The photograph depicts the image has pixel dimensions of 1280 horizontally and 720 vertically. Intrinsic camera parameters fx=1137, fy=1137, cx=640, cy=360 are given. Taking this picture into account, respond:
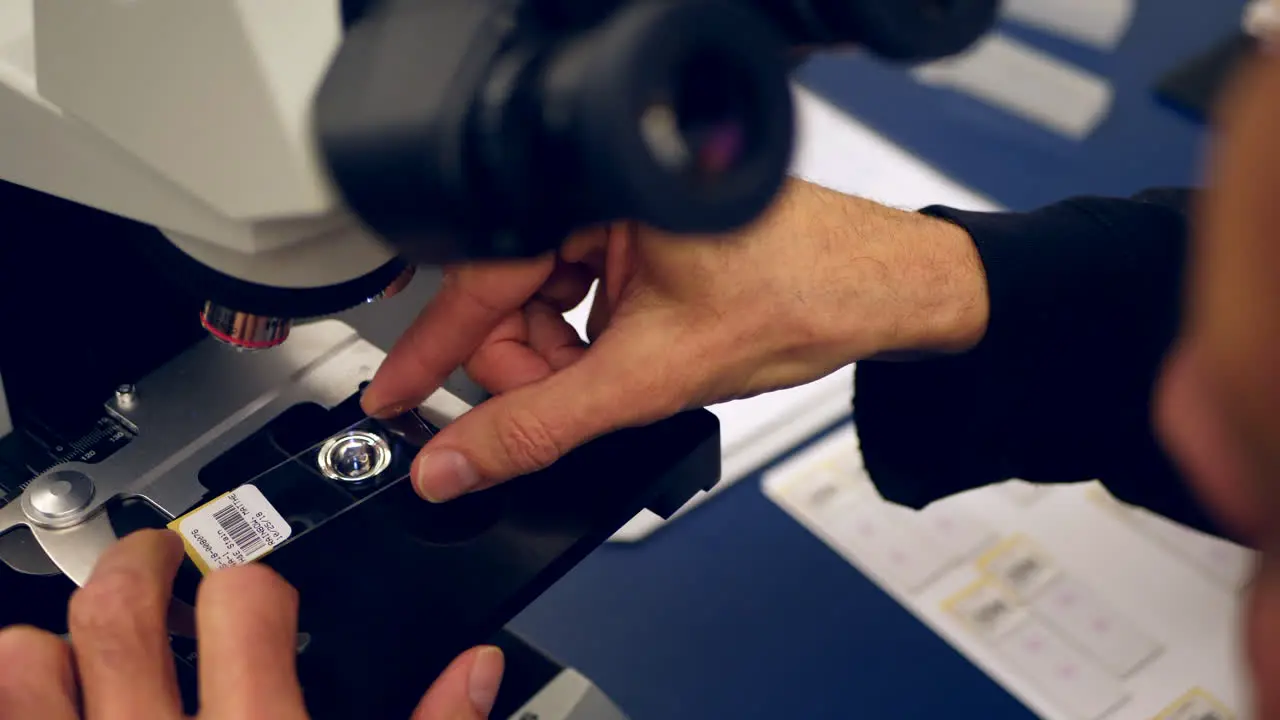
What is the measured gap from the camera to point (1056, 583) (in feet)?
3.26

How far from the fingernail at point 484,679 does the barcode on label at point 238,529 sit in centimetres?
16

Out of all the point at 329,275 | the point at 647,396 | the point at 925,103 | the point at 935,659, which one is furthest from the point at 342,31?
the point at 925,103

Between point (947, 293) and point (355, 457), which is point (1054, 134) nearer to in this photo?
point (947, 293)

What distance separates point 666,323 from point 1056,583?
506 mm

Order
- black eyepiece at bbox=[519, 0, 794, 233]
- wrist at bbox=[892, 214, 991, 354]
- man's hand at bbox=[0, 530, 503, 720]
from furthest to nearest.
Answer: wrist at bbox=[892, 214, 991, 354] < man's hand at bbox=[0, 530, 503, 720] < black eyepiece at bbox=[519, 0, 794, 233]

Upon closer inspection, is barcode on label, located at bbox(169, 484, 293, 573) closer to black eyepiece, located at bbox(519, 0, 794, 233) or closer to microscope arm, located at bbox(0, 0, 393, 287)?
microscope arm, located at bbox(0, 0, 393, 287)

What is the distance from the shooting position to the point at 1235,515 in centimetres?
38

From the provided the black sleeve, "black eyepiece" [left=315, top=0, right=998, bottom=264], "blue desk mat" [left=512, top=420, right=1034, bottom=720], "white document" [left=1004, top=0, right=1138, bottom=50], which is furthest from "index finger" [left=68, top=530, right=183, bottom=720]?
"white document" [left=1004, top=0, right=1138, bottom=50]

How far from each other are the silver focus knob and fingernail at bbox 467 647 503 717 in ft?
0.71

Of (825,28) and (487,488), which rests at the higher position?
(825,28)

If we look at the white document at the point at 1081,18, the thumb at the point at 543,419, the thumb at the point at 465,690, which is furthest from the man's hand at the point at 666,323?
the white document at the point at 1081,18

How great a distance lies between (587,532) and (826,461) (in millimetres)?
426

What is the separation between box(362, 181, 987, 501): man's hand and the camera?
2.25ft

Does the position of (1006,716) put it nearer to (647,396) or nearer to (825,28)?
(647,396)
